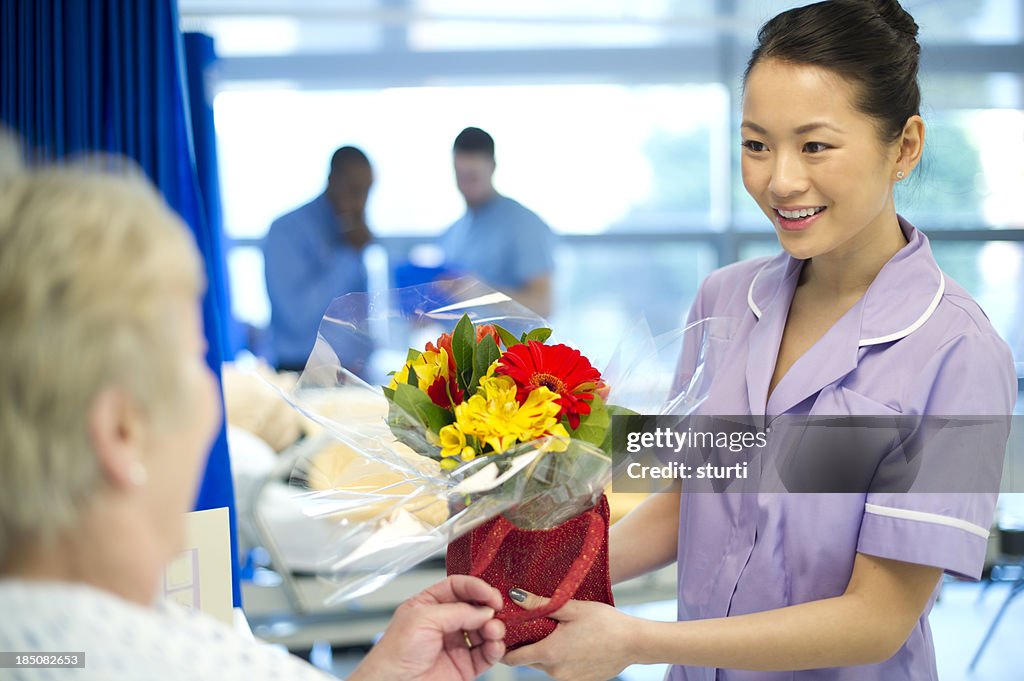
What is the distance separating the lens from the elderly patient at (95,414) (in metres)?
0.67

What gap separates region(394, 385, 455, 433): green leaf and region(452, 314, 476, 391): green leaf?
43 mm

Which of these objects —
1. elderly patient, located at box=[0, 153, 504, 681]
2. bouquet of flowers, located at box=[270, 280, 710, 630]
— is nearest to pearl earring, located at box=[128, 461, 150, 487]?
elderly patient, located at box=[0, 153, 504, 681]

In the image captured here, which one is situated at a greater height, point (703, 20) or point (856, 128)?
point (703, 20)

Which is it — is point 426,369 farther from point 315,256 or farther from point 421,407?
point 315,256

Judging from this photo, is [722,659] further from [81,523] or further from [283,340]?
[283,340]

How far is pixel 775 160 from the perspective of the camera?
49.3 inches

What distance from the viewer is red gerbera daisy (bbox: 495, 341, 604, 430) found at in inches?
42.7

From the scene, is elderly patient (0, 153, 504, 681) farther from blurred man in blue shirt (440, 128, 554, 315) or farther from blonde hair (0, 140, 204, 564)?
blurred man in blue shirt (440, 128, 554, 315)

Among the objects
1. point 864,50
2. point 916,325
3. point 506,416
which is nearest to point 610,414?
point 506,416

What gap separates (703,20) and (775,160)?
4719 mm

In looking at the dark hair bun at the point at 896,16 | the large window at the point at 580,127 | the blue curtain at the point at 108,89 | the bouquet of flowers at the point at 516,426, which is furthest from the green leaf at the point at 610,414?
the large window at the point at 580,127

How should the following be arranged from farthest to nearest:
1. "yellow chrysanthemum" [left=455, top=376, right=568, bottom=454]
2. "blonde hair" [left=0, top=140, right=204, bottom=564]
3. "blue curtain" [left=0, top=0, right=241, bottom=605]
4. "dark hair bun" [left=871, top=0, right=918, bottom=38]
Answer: "blue curtain" [left=0, top=0, right=241, bottom=605] < "dark hair bun" [left=871, top=0, right=918, bottom=38] < "yellow chrysanthemum" [left=455, top=376, right=568, bottom=454] < "blonde hair" [left=0, top=140, right=204, bottom=564]

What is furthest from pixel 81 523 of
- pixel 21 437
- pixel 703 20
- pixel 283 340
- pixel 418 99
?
pixel 703 20

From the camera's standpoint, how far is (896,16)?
1.30 meters
